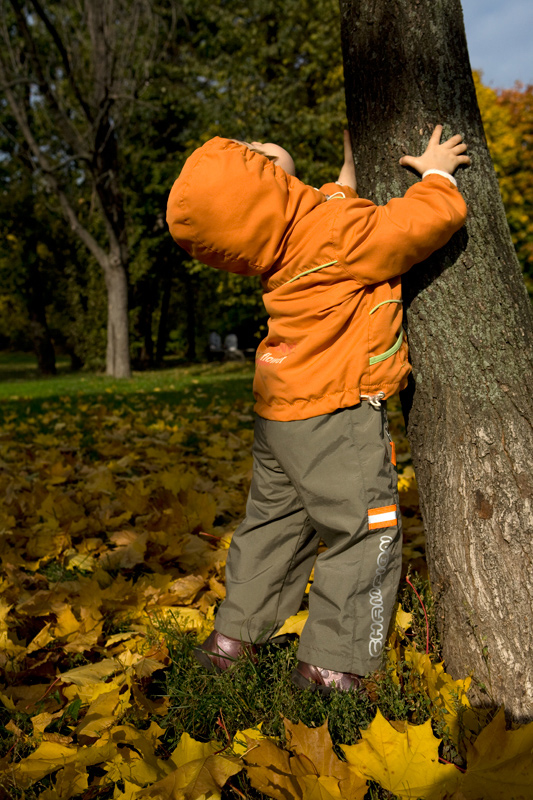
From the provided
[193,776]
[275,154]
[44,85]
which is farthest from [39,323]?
[193,776]

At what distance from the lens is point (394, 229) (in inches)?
58.3

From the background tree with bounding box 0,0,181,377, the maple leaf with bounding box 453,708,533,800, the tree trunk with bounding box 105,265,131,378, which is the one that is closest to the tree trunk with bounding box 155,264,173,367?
the background tree with bounding box 0,0,181,377

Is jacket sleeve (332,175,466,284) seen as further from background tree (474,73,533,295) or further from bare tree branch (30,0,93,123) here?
background tree (474,73,533,295)

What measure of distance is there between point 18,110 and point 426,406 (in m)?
14.5

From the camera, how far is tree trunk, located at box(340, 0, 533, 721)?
1497 millimetres

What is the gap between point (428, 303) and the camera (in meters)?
1.64

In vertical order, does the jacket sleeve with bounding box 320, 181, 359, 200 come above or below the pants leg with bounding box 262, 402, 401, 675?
above

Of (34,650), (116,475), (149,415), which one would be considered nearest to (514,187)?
(149,415)

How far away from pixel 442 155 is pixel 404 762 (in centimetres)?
146

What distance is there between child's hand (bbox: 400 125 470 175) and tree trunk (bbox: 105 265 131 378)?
12676 millimetres

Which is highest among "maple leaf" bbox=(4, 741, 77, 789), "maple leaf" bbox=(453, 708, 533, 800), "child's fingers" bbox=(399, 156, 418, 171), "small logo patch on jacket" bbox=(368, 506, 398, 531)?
"child's fingers" bbox=(399, 156, 418, 171)

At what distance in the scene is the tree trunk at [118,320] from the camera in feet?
45.3

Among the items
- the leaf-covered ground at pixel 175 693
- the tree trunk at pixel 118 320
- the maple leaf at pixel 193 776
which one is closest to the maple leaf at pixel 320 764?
the leaf-covered ground at pixel 175 693

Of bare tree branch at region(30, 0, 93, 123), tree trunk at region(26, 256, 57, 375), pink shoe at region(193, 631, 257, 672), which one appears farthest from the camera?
tree trunk at region(26, 256, 57, 375)
